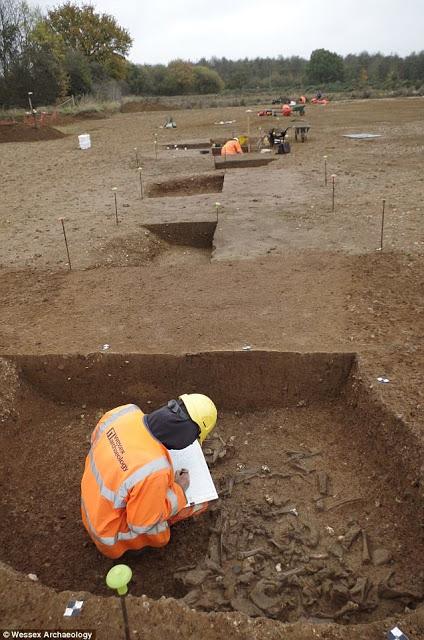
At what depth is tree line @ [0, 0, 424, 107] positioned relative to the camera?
2991 centimetres

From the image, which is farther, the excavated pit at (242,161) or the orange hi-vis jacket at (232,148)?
the orange hi-vis jacket at (232,148)

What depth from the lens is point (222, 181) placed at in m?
12.0

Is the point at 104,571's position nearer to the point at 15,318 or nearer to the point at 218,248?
the point at 15,318

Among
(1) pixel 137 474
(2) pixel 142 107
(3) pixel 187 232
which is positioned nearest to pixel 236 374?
(1) pixel 137 474

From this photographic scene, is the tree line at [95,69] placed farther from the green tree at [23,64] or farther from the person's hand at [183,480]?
the person's hand at [183,480]

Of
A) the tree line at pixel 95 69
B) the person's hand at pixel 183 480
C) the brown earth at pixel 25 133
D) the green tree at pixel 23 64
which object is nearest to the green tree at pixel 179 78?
the tree line at pixel 95 69

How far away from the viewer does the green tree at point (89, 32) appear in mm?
41312

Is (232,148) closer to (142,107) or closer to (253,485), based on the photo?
(253,485)

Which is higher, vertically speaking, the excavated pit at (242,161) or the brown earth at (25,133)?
the brown earth at (25,133)

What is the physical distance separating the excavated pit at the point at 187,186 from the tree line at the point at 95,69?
23.4 m

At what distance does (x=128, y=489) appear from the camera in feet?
9.39

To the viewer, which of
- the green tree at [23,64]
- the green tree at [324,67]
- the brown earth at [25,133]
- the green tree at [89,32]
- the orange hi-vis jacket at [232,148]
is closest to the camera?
the orange hi-vis jacket at [232,148]

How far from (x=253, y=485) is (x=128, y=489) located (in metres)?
1.40

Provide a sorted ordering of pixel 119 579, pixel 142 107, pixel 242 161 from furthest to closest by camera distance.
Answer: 1. pixel 142 107
2. pixel 242 161
3. pixel 119 579
